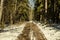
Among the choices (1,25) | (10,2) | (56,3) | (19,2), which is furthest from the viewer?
(19,2)

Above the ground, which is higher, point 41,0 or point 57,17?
point 41,0

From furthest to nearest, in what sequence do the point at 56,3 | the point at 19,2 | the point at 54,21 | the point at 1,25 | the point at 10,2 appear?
the point at 19,2, the point at 54,21, the point at 56,3, the point at 10,2, the point at 1,25

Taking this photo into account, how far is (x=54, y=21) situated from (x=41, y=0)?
946 centimetres

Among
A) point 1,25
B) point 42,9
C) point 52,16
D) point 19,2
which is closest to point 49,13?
point 52,16

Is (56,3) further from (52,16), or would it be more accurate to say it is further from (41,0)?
(41,0)

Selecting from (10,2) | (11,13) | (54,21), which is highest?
(10,2)

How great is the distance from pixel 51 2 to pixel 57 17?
14.3 ft

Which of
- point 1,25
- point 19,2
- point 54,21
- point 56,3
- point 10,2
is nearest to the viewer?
point 1,25

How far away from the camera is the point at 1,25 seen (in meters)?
19.0

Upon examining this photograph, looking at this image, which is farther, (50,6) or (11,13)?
(50,6)

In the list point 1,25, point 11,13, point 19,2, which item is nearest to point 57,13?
point 11,13

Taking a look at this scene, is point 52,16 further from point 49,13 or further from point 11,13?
point 11,13

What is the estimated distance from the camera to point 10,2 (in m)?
30.3

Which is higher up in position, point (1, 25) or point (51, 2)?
point (51, 2)
